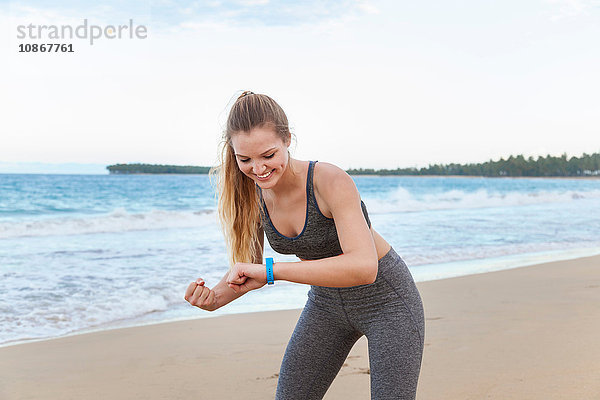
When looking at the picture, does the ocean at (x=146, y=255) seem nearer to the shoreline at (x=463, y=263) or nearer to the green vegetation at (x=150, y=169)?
the shoreline at (x=463, y=263)

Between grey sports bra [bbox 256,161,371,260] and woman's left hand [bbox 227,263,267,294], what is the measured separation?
29 cm

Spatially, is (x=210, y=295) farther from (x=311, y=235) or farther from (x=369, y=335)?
(x=369, y=335)

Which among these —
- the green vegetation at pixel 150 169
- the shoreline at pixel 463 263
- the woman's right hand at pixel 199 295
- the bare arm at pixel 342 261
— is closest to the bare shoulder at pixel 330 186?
the bare arm at pixel 342 261

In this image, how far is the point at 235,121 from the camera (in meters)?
1.96

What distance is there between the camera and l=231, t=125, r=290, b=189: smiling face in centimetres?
191

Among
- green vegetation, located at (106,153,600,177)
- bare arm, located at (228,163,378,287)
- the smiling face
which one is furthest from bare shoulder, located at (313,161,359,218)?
green vegetation, located at (106,153,600,177)

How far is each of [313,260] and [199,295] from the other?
0.42 m

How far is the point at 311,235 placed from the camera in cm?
208

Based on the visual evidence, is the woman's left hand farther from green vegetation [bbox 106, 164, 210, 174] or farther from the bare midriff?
green vegetation [bbox 106, 164, 210, 174]

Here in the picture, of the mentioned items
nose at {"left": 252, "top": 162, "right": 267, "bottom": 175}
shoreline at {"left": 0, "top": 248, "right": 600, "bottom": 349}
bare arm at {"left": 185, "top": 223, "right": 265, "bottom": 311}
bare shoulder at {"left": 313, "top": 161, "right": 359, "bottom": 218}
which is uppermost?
nose at {"left": 252, "top": 162, "right": 267, "bottom": 175}

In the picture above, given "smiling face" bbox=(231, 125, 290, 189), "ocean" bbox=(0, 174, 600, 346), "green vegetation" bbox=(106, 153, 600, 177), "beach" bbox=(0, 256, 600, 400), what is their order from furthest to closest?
"green vegetation" bbox=(106, 153, 600, 177)
"ocean" bbox=(0, 174, 600, 346)
"beach" bbox=(0, 256, 600, 400)
"smiling face" bbox=(231, 125, 290, 189)

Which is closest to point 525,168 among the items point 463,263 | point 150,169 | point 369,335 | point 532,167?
point 532,167

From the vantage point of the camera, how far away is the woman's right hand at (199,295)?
198cm

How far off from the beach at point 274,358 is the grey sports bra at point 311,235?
1.74 meters
